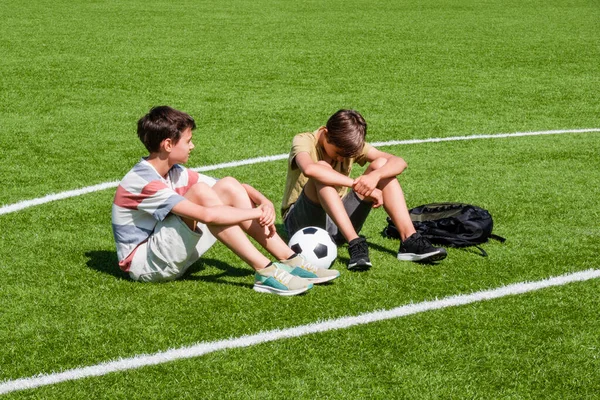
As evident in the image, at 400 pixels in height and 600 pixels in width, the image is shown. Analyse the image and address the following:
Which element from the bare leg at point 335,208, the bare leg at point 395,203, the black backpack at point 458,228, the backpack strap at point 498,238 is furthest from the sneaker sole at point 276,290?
the backpack strap at point 498,238

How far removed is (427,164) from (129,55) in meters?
8.49

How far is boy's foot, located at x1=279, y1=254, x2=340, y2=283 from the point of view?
6.59 m

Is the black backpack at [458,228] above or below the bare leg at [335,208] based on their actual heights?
below

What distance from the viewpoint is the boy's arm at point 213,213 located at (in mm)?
6145

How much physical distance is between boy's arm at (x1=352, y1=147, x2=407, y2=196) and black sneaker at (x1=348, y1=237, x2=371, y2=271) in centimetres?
39

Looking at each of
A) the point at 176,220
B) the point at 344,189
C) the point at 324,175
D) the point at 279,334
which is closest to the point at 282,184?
the point at 344,189

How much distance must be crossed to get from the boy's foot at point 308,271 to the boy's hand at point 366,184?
72cm

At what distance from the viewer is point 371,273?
6.92 metres

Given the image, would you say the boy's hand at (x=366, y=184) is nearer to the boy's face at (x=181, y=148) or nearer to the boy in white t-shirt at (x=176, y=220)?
the boy in white t-shirt at (x=176, y=220)

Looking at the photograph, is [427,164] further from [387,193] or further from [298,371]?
[298,371]

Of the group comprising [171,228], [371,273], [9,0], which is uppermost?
[171,228]

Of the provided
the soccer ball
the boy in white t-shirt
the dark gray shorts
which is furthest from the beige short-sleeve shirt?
the boy in white t-shirt

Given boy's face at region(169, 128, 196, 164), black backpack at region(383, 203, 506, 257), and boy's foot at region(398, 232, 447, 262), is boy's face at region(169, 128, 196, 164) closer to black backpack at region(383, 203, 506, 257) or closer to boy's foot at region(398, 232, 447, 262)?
boy's foot at region(398, 232, 447, 262)

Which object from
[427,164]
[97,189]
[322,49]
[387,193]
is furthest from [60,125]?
[322,49]
